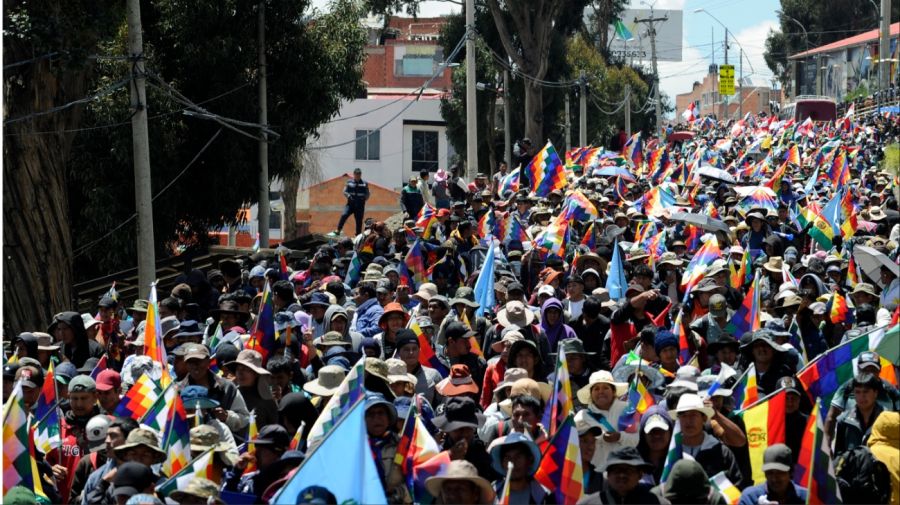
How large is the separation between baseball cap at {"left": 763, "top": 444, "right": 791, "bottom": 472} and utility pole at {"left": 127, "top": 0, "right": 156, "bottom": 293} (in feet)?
40.1

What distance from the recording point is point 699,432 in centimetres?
814

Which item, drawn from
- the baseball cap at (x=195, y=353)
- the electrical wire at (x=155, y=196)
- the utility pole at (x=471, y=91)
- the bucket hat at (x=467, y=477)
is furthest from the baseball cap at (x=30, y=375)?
the utility pole at (x=471, y=91)

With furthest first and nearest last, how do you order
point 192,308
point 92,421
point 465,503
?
point 192,308, point 92,421, point 465,503

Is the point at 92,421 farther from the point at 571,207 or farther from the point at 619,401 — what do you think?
the point at 571,207

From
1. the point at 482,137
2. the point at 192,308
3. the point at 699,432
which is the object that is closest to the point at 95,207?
the point at 192,308

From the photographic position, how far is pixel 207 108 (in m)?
25.9

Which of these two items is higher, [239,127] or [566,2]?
[566,2]

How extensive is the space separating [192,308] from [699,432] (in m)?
6.74

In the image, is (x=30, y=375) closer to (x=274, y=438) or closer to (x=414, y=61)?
(x=274, y=438)

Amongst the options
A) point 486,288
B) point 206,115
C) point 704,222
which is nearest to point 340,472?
point 486,288

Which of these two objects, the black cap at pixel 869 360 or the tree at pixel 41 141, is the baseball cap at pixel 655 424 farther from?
the tree at pixel 41 141

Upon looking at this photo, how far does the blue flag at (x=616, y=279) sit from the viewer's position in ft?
46.3

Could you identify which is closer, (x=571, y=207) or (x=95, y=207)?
(x=571, y=207)

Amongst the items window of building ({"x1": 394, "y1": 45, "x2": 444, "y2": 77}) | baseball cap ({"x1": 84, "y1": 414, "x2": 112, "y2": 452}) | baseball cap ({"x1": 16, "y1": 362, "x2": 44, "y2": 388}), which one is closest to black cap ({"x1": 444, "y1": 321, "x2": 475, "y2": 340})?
baseball cap ({"x1": 16, "y1": 362, "x2": 44, "y2": 388})
